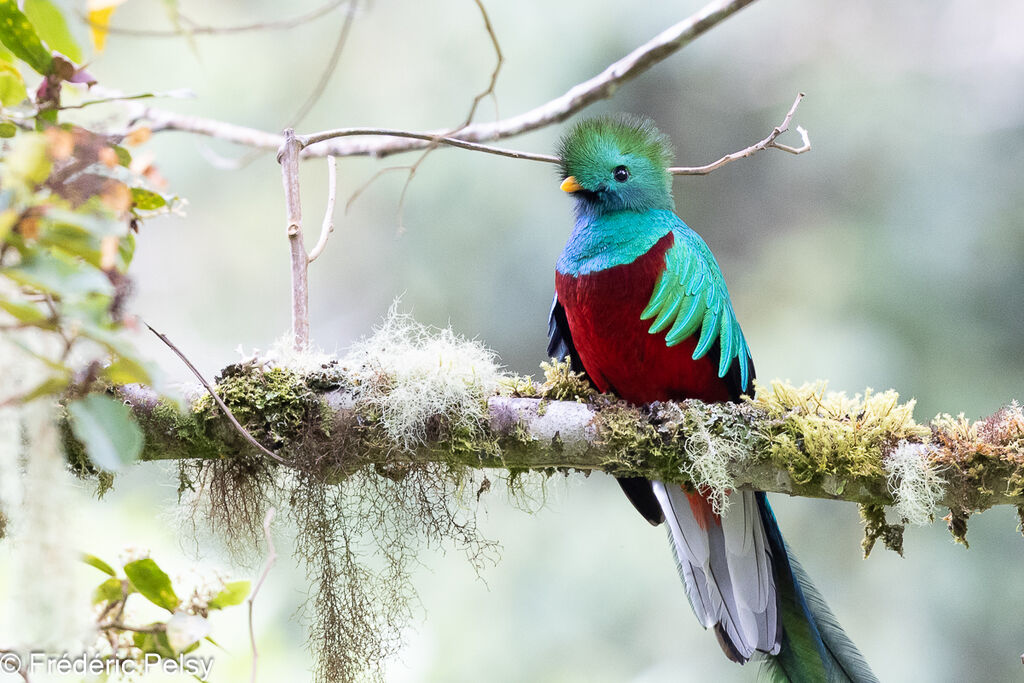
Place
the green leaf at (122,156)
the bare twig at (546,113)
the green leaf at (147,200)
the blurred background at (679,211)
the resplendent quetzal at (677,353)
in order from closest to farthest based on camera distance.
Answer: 1. the green leaf at (122,156)
2. the green leaf at (147,200)
3. the bare twig at (546,113)
4. the resplendent quetzal at (677,353)
5. the blurred background at (679,211)

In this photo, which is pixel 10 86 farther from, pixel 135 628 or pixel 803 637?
pixel 803 637

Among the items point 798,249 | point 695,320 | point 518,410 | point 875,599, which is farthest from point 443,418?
point 798,249

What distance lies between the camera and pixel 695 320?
238cm

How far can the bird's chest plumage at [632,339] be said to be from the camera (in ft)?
7.76

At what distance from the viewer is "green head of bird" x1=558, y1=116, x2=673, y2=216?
249cm

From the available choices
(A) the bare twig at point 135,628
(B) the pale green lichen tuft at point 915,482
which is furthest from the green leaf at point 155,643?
(B) the pale green lichen tuft at point 915,482

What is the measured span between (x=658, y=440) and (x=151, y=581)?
3.61 ft

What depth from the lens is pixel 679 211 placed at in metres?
5.43

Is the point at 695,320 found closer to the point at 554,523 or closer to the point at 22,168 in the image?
the point at 22,168

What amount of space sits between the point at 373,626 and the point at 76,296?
1.26m

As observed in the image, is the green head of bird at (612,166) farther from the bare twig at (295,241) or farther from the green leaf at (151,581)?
the green leaf at (151,581)

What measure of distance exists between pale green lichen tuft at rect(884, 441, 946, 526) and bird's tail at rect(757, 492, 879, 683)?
51 cm

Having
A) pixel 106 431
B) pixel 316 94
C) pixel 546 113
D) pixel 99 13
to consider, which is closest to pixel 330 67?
pixel 316 94

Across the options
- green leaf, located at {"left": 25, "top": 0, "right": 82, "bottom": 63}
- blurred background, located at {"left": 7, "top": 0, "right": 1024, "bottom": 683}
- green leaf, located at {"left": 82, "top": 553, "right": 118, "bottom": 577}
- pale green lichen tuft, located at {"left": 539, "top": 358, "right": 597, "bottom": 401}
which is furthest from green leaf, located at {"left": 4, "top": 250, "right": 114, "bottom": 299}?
blurred background, located at {"left": 7, "top": 0, "right": 1024, "bottom": 683}
